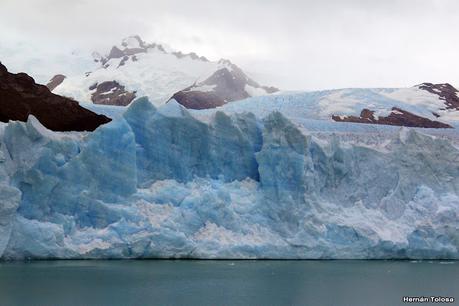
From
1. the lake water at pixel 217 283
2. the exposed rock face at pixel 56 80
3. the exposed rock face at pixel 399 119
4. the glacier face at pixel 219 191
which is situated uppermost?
the exposed rock face at pixel 56 80

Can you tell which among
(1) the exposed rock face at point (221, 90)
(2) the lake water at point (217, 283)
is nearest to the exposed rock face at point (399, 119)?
(2) the lake water at point (217, 283)

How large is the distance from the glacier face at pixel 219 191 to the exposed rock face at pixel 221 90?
25594mm

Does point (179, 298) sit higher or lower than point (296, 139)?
lower

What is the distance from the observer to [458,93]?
132 feet

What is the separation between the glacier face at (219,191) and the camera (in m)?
17.4

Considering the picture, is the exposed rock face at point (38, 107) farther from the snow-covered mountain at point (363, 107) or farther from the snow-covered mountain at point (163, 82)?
the snow-covered mountain at point (163, 82)

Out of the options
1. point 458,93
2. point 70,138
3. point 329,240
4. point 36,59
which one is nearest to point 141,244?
point 70,138

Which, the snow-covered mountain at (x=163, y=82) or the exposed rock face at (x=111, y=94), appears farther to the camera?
the exposed rock face at (x=111, y=94)

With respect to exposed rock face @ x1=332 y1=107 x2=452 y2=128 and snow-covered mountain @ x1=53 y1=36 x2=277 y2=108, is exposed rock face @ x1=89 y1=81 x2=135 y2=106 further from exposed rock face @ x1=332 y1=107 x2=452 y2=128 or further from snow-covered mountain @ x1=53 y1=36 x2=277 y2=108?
exposed rock face @ x1=332 y1=107 x2=452 y2=128

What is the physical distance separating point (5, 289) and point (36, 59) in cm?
4849

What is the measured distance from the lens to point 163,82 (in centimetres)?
5238

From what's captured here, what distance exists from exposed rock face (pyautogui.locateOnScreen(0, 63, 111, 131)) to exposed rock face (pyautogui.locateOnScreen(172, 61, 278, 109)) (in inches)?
969

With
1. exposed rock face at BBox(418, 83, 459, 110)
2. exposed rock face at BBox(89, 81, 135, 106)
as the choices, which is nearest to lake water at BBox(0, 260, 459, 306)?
exposed rock face at BBox(418, 83, 459, 110)

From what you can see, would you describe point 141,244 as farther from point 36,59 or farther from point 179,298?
point 36,59
